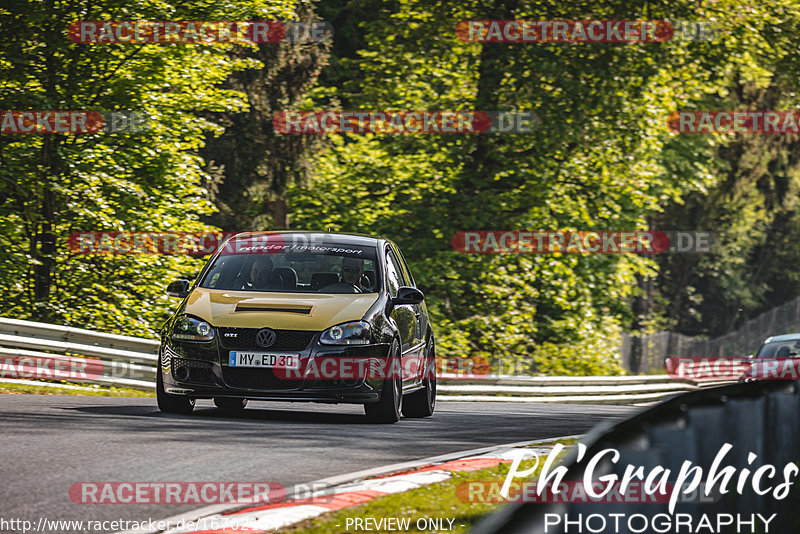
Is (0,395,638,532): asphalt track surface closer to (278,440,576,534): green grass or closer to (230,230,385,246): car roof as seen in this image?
(278,440,576,534): green grass

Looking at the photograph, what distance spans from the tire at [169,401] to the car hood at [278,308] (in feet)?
2.44

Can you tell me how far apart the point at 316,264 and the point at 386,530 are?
91.0ft

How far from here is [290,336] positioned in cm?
1080

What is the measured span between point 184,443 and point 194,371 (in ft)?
6.38

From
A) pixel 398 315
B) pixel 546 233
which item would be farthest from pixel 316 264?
pixel 398 315

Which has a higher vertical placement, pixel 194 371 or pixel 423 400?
pixel 194 371

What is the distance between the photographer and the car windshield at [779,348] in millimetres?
22984

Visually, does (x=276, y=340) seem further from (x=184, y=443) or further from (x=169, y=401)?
(x=184, y=443)

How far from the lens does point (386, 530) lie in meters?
5.97

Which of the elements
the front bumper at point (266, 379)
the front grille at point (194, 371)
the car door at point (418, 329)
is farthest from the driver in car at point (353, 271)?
the front grille at point (194, 371)

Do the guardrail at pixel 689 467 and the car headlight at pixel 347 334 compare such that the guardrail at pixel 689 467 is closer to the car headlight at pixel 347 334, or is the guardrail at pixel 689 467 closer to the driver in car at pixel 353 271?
the car headlight at pixel 347 334

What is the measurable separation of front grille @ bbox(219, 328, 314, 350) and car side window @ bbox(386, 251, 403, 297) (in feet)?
4.89

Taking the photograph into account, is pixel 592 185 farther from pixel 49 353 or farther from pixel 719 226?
pixel 719 226

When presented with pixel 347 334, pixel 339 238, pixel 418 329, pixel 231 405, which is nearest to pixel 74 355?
pixel 231 405
